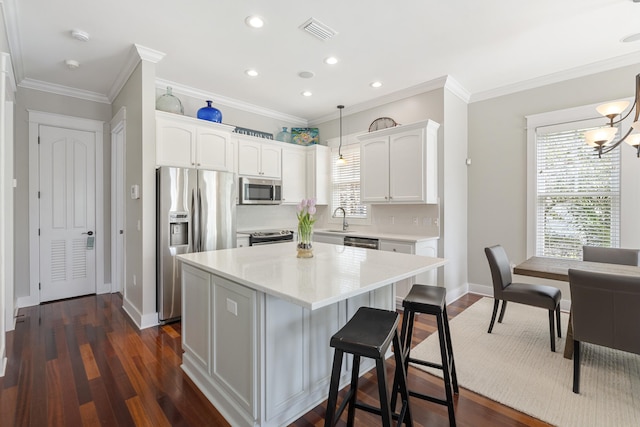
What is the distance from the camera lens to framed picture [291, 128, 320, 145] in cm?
540

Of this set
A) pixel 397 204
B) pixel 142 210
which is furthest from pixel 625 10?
pixel 142 210

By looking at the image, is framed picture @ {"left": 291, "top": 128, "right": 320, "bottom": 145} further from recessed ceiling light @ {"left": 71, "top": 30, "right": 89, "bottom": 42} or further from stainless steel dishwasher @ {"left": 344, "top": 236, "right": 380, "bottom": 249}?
recessed ceiling light @ {"left": 71, "top": 30, "right": 89, "bottom": 42}

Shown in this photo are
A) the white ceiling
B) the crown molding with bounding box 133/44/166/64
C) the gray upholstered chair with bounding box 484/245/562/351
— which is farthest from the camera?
the crown molding with bounding box 133/44/166/64

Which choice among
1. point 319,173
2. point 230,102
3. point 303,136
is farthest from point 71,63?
point 319,173

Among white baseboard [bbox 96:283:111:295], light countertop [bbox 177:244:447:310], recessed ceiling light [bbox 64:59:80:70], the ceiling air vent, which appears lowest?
white baseboard [bbox 96:283:111:295]

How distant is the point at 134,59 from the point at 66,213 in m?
2.45

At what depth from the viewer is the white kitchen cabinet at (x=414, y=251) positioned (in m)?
3.61

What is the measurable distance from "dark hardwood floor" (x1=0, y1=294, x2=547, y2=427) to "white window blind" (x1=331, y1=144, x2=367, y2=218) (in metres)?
2.31

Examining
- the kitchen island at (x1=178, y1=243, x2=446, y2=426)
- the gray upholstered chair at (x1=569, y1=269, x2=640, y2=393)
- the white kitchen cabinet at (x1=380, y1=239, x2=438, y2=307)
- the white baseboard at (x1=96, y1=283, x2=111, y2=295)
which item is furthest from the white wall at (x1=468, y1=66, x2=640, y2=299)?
the white baseboard at (x1=96, y1=283, x2=111, y2=295)

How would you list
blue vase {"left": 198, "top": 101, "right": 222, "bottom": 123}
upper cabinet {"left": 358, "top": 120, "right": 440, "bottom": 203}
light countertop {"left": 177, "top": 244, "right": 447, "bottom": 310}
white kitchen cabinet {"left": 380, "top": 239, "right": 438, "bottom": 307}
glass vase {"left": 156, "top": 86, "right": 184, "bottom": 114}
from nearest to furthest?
light countertop {"left": 177, "top": 244, "right": 447, "bottom": 310}
glass vase {"left": 156, "top": 86, "right": 184, "bottom": 114}
white kitchen cabinet {"left": 380, "top": 239, "right": 438, "bottom": 307}
upper cabinet {"left": 358, "top": 120, "right": 440, "bottom": 203}
blue vase {"left": 198, "top": 101, "right": 222, "bottom": 123}

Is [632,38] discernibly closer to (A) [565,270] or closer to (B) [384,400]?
(A) [565,270]

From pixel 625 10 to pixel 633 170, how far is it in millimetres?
1650

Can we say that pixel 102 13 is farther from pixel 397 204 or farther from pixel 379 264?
pixel 397 204

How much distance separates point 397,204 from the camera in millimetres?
4277
